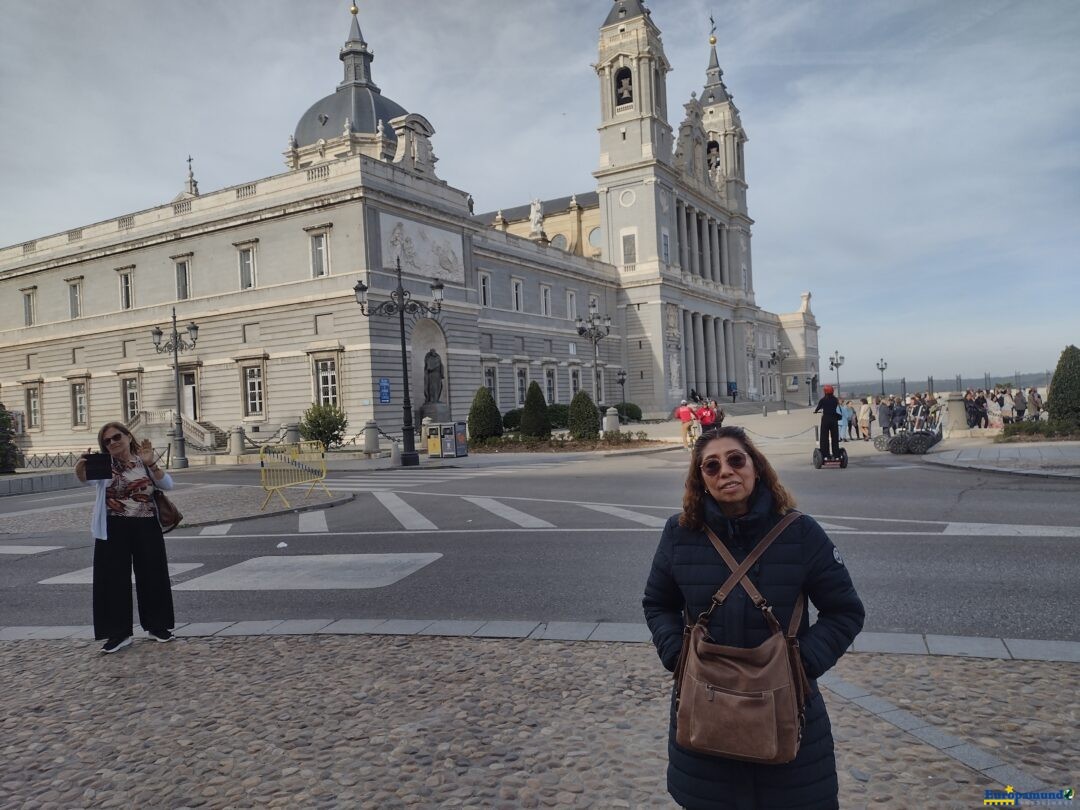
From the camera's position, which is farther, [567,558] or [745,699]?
[567,558]

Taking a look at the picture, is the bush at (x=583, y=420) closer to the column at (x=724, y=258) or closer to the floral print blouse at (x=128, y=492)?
the floral print blouse at (x=128, y=492)

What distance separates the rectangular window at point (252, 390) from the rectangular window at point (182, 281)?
17.2 ft

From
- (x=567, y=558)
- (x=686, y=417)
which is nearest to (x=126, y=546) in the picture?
(x=567, y=558)

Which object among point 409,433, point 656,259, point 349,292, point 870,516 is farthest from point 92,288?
point 870,516

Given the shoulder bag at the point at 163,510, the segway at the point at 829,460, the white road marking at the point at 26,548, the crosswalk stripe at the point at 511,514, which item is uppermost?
the shoulder bag at the point at 163,510

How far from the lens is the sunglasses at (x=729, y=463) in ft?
8.96

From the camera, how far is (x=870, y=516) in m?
11.2

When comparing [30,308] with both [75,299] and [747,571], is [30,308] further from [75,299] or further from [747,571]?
[747,571]

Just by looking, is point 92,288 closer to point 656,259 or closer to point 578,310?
point 578,310

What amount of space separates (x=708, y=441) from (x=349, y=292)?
1285 inches

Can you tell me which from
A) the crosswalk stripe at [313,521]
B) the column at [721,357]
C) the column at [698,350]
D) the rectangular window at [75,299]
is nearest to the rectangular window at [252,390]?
the rectangular window at [75,299]

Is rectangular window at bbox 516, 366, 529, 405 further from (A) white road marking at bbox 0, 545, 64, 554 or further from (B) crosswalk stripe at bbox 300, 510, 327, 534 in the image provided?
(A) white road marking at bbox 0, 545, 64, 554

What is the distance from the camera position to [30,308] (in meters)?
45.6

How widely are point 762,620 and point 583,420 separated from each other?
29.7m
